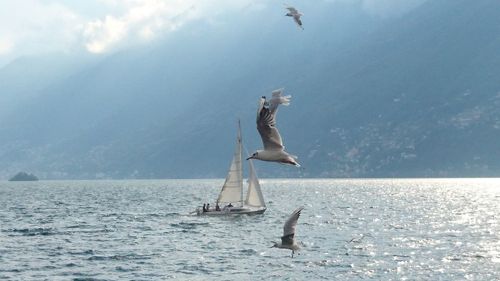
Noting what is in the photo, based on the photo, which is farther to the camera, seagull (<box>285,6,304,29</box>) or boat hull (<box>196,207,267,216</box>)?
boat hull (<box>196,207,267,216</box>)

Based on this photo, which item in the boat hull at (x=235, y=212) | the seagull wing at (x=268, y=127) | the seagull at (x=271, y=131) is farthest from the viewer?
the boat hull at (x=235, y=212)

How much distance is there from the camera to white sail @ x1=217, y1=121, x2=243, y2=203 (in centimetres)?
11475

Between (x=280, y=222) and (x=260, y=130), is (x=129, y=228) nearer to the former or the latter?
(x=280, y=222)

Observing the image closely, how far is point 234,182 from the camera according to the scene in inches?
4562

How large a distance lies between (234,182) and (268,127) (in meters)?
94.6

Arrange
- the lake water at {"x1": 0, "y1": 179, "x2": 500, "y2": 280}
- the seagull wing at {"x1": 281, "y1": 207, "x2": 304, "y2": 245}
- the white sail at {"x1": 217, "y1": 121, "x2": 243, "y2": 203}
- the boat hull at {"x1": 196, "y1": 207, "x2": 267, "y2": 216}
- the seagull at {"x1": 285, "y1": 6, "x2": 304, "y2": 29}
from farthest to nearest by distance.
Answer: the white sail at {"x1": 217, "y1": 121, "x2": 243, "y2": 203}
the boat hull at {"x1": 196, "y1": 207, "x2": 267, "y2": 216}
the lake water at {"x1": 0, "y1": 179, "x2": 500, "y2": 280}
the seagull at {"x1": 285, "y1": 6, "x2": 304, "y2": 29}
the seagull wing at {"x1": 281, "y1": 207, "x2": 304, "y2": 245}

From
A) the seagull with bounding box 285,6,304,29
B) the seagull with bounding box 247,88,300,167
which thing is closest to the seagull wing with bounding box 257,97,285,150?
the seagull with bounding box 247,88,300,167

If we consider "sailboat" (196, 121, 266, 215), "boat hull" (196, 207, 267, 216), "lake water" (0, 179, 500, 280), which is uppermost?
"sailboat" (196, 121, 266, 215)

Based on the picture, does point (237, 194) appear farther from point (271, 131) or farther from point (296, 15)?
point (271, 131)

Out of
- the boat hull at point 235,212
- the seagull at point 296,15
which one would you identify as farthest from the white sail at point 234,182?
the seagull at point 296,15

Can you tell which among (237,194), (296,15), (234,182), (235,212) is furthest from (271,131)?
(237,194)

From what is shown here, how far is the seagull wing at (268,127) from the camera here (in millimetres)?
21206

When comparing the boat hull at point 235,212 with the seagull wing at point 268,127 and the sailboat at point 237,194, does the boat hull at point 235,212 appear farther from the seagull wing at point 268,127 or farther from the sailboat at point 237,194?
the seagull wing at point 268,127

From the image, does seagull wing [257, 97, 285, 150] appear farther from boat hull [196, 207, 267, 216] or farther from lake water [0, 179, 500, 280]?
boat hull [196, 207, 267, 216]
